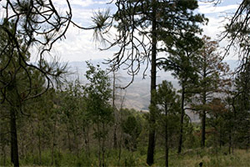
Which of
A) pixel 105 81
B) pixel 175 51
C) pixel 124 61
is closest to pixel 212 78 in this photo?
pixel 175 51

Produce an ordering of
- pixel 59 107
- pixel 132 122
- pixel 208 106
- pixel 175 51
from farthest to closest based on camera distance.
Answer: pixel 132 122 < pixel 208 106 < pixel 59 107 < pixel 175 51

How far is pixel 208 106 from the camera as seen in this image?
52.3 ft

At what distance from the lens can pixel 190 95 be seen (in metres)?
16.8

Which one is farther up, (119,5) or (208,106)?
(119,5)

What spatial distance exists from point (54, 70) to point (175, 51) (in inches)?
355

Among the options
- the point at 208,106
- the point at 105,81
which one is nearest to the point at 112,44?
the point at 105,81

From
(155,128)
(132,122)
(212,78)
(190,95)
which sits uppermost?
(212,78)

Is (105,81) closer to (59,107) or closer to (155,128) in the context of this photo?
(155,128)

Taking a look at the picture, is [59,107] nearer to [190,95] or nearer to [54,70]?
[190,95]

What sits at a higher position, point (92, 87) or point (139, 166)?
point (92, 87)

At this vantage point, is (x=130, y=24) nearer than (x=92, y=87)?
Yes

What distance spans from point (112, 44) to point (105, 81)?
7.57 meters

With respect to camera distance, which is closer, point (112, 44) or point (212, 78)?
point (112, 44)

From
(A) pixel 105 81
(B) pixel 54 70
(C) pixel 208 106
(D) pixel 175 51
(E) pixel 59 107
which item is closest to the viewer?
(B) pixel 54 70
